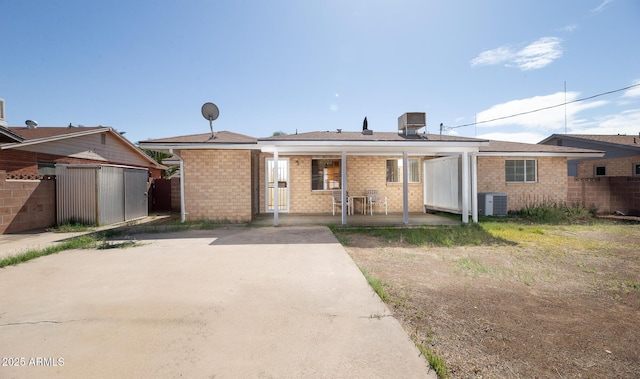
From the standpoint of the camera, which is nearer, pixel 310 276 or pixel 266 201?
pixel 310 276

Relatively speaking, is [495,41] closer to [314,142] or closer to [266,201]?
[314,142]

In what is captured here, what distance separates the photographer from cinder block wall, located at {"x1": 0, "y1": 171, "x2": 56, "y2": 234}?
7.97m

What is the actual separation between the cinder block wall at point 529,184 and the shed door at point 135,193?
14.7m

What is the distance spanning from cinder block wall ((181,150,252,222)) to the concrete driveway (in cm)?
485

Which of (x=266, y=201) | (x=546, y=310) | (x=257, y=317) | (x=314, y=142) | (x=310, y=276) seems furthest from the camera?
(x=266, y=201)

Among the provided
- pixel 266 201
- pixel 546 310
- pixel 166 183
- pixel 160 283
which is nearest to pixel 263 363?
pixel 160 283

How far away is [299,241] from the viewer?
22.9ft

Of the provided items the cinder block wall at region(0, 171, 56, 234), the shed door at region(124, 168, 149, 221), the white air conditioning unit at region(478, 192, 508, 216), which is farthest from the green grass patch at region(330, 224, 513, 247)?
the cinder block wall at region(0, 171, 56, 234)

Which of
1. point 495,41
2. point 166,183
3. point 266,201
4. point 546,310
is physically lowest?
point 546,310

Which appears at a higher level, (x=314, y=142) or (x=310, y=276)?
(x=314, y=142)

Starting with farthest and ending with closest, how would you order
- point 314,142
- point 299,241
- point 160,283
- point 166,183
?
point 166,183, point 314,142, point 299,241, point 160,283

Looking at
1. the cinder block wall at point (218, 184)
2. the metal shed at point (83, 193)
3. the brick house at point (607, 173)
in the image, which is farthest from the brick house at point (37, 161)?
the brick house at point (607, 173)

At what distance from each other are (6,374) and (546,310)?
5.13m

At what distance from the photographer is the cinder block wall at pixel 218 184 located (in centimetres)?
1009
